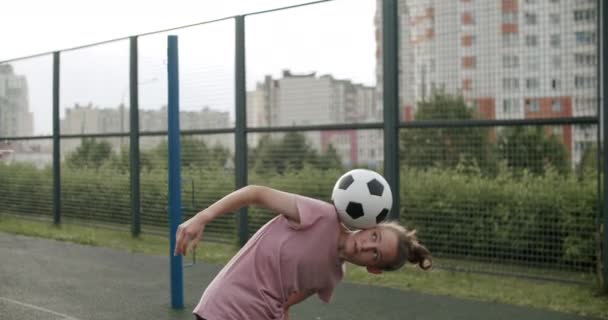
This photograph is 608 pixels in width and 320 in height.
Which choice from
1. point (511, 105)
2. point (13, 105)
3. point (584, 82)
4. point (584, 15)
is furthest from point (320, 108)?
point (13, 105)

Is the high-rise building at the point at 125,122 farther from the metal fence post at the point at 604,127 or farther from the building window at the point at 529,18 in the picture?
the metal fence post at the point at 604,127

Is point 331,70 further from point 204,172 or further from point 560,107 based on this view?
point 560,107

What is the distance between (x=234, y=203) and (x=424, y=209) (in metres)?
5.42

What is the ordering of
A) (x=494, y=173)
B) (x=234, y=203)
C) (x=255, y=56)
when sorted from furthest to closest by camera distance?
(x=255, y=56), (x=494, y=173), (x=234, y=203)

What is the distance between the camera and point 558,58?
6680mm

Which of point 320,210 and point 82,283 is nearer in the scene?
point 320,210

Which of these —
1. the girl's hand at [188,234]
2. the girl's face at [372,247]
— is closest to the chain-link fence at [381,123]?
the girl's face at [372,247]

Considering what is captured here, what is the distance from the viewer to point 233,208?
2.73m

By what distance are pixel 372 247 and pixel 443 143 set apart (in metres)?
6.81

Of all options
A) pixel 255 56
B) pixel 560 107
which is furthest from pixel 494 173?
pixel 255 56

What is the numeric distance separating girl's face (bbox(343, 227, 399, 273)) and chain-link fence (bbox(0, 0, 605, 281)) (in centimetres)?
402

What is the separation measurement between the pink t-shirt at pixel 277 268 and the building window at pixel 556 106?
183 inches

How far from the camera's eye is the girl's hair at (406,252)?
276 cm

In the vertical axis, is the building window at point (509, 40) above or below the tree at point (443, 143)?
above
